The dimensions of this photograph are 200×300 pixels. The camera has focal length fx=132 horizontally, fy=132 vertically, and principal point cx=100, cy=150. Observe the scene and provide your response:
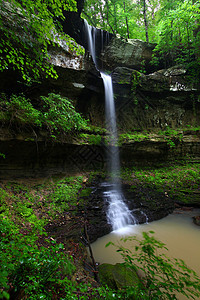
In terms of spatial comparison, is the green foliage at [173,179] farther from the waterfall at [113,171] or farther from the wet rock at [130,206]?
the waterfall at [113,171]

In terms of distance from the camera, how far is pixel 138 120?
11117mm

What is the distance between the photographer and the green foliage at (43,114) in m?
4.78

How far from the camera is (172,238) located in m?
3.72

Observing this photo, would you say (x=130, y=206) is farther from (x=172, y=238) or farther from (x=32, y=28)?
(x=32, y=28)

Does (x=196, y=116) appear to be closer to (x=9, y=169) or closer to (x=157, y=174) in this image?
(x=157, y=174)

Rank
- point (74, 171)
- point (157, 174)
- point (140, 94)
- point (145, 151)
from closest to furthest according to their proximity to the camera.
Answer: point (74, 171) → point (157, 174) → point (145, 151) → point (140, 94)

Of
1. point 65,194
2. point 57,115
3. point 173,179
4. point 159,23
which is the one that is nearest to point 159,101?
point 173,179

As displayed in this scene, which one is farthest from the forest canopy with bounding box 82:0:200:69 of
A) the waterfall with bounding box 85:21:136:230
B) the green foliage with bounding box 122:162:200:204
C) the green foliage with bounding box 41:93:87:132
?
the green foliage with bounding box 41:93:87:132

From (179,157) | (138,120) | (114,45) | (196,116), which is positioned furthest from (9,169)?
(196,116)

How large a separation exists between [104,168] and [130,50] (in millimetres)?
10071

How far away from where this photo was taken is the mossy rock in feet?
6.78

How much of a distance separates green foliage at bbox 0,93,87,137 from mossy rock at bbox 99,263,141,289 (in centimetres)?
478

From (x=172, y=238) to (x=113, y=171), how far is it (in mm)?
5315

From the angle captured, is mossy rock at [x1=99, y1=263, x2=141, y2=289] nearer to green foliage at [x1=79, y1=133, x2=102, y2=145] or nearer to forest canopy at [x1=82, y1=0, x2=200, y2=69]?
green foliage at [x1=79, y1=133, x2=102, y2=145]
